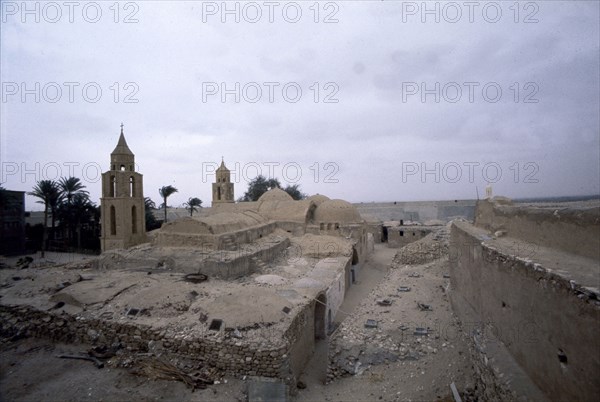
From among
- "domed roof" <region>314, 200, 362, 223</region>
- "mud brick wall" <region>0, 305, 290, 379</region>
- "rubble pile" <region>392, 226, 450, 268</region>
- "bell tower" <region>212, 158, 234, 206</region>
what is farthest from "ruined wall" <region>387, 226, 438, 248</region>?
"mud brick wall" <region>0, 305, 290, 379</region>

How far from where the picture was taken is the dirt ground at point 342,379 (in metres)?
6.26

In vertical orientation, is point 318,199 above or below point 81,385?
above

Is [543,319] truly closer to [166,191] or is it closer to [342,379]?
[342,379]

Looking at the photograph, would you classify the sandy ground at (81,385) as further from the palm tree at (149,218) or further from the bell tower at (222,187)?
the bell tower at (222,187)

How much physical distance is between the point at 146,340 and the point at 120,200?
35.2 feet

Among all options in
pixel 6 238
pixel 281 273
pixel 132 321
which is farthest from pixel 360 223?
pixel 6 238

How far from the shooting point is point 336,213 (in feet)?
70.6

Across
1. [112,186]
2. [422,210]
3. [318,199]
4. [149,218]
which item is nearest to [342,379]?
[112,186]

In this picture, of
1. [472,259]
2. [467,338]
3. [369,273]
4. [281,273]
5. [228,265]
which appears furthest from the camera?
[369,273]

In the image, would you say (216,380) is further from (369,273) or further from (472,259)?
(369,273)

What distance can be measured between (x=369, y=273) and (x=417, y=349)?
11404 millimetres

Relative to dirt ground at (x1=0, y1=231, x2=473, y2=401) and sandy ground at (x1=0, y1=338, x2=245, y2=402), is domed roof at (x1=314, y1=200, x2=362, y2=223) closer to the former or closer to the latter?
dirt ground at (x1=0, y1=231, x2=473, y2=401)

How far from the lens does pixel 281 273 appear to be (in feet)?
43.5

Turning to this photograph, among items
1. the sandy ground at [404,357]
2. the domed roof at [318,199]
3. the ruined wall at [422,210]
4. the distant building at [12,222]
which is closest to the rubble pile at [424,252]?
the sandy ground at [404,357]
